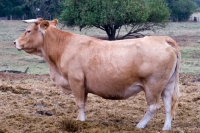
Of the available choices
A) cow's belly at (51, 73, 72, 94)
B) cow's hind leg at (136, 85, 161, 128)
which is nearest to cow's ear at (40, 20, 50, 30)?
cow's belly at (51, 73, 72, 94)

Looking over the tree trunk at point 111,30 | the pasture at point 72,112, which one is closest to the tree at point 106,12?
the tree trunk at point 111,30

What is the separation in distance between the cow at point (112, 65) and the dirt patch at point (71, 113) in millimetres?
455

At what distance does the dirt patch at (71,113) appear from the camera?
6961mm

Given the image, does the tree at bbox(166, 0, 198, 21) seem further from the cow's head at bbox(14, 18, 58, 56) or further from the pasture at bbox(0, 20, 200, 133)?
the cow's head at bbox(14, 18, 58, 56)

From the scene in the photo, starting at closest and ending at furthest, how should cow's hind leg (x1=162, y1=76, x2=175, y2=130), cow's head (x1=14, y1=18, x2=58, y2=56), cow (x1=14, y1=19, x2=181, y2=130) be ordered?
cow (x1=14, y1=19, x2=181, y2=130) < cow's hind leg (x1=162, y1=76, x2=175, y2=130) < cow's head (x1=14, y1=18, x2=58, y2=56)

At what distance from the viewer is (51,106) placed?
8984 mm

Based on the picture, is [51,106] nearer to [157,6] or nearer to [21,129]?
[21,129]

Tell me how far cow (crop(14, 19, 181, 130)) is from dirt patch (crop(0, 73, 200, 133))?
0.45 m

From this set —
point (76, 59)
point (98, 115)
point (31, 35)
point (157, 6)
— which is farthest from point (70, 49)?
point (157, 6)

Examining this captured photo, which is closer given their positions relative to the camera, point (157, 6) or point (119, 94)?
point (119, 94)

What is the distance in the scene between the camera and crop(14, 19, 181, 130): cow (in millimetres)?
6848

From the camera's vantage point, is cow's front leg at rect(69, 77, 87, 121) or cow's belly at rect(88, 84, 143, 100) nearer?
cow's belly at rect(88, 84, 143, 100)

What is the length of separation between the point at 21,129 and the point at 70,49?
165 cm

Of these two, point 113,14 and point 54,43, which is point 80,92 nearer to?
point 54,43
